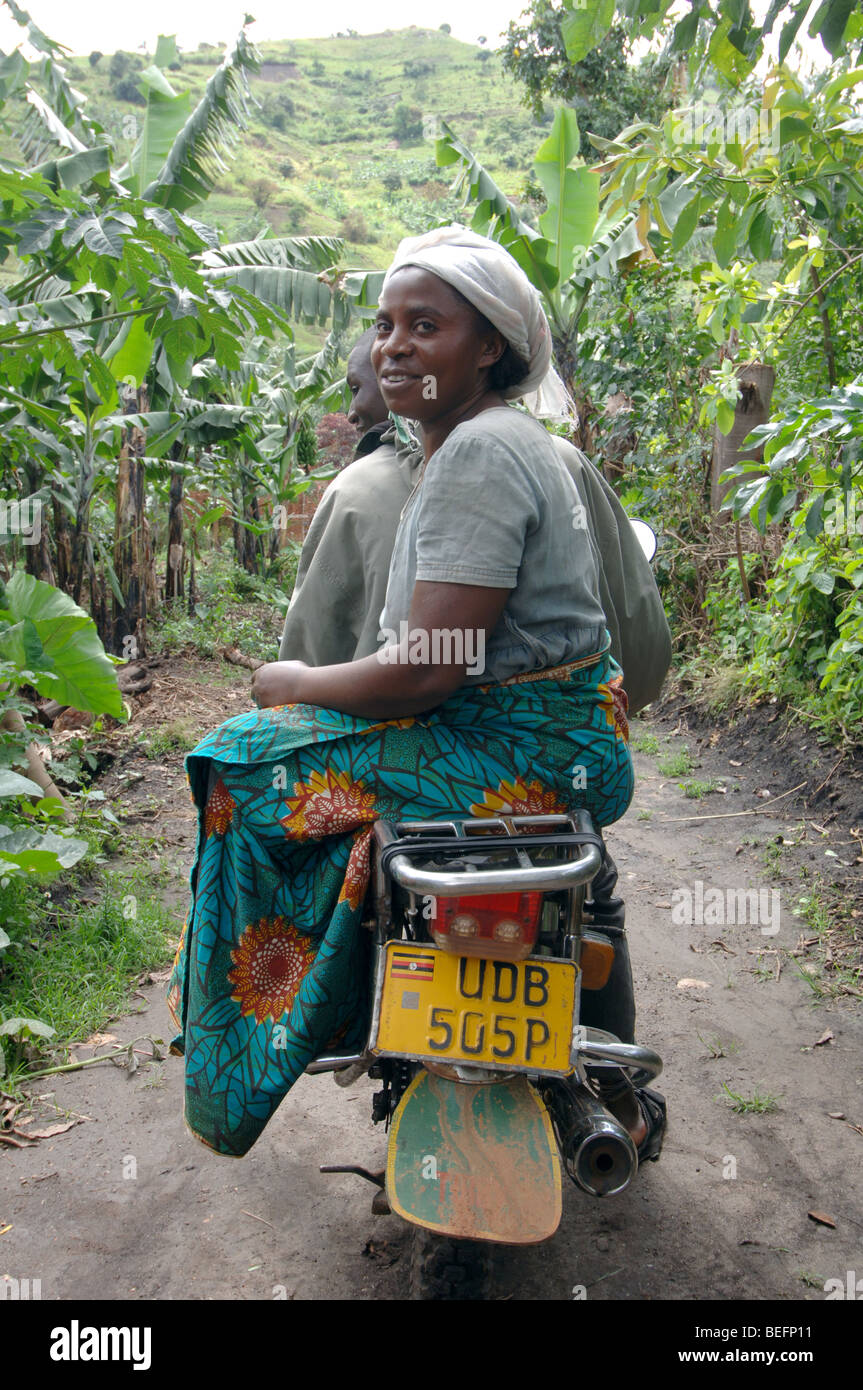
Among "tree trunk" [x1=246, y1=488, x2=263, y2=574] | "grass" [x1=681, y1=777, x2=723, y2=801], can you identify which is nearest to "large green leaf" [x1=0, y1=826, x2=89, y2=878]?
"grass" [x1=681, y1=777, x2=723, y2=801]

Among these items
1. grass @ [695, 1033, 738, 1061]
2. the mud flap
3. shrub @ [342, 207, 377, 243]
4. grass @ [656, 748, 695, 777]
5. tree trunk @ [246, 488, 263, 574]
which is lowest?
tree trunk @ [246, 488, 263, 574]

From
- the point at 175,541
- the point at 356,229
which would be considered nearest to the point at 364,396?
the point at 175,541

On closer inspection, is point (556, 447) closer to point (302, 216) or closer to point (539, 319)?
point (539, 319)

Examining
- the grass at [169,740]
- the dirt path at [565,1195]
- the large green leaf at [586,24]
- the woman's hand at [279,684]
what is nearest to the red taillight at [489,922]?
the woman's hand at [279,684]

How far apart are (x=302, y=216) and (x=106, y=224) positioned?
166 feet

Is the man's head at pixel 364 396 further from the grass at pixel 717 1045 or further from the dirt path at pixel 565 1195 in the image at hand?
the grass at pixel 717 1045

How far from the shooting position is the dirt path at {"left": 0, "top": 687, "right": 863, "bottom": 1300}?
2.14m

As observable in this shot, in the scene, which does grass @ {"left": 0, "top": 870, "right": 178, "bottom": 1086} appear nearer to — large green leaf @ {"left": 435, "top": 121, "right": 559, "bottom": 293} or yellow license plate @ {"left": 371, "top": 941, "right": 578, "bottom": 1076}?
yellow license plate @ {"left": 371, "top": 941, "right": 578, "bottom": 1076}

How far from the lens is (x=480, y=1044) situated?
5.61 feet

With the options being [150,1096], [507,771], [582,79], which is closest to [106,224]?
[507,771]

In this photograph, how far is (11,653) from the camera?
3.29m

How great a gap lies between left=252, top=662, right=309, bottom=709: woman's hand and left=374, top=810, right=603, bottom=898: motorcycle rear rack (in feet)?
0.97

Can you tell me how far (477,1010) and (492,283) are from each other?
4.27 feet

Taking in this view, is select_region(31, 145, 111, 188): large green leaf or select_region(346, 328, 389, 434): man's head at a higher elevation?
select_region(31, 145, 111, 188): large green leaf
